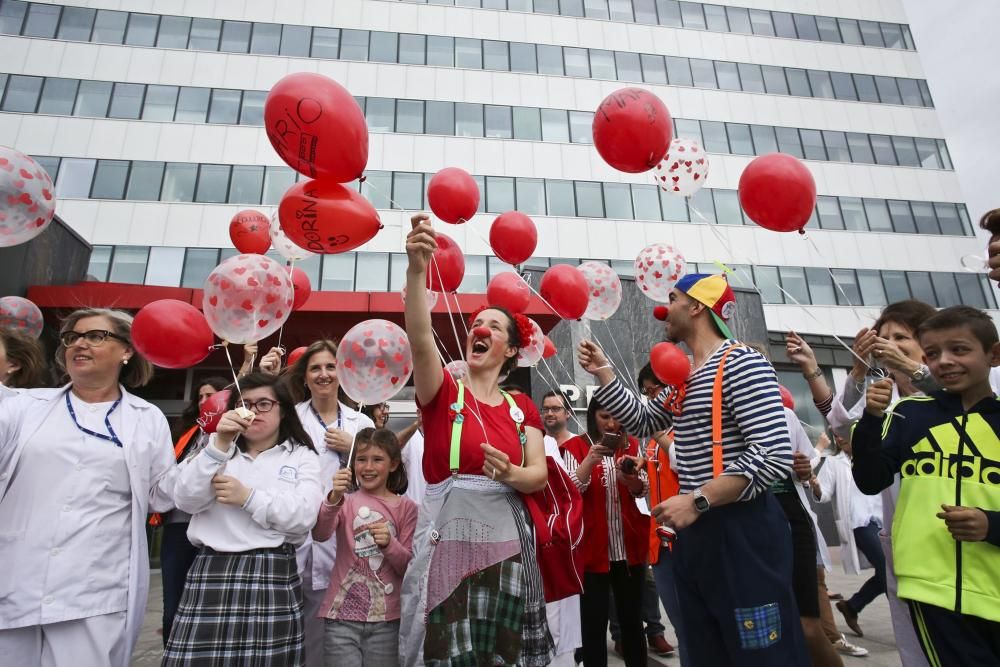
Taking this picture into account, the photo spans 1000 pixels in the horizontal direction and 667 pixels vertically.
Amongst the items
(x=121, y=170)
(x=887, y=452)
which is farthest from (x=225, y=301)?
(x=121, y=170)

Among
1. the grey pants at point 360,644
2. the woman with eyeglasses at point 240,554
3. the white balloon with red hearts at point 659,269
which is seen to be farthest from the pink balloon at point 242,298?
the white balloon with red hearts at point 659,269

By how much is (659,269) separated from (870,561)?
147 inches

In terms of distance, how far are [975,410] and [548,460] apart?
1.66m

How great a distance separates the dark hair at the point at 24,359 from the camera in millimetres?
3207

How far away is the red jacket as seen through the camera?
12.4ft

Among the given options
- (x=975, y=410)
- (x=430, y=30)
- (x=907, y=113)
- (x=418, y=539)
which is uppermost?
(x=430, y=30)

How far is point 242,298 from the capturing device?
3.16 m

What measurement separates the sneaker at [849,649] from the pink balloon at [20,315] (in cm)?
717

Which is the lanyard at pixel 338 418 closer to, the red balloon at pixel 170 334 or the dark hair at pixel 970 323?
the red balloon at pixel 170 334

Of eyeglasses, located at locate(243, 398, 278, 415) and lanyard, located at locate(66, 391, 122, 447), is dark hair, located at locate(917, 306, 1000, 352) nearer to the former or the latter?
eyeglasses, located at locate(243, 398, 278, 415)

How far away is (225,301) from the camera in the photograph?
10.3 ft

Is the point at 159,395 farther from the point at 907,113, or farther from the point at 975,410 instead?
the point at 907,113

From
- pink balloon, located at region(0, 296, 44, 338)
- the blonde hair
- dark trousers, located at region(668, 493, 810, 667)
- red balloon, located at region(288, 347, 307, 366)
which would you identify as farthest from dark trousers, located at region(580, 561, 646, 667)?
pink balloon, located at region(0, 296, 44, 338)

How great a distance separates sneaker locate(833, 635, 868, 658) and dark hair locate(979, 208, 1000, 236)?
13.0 feet
